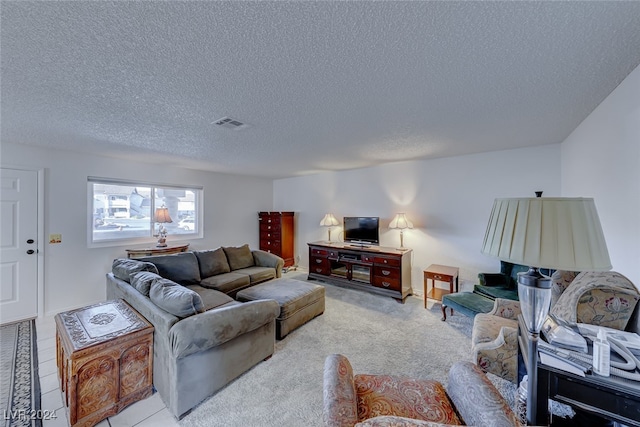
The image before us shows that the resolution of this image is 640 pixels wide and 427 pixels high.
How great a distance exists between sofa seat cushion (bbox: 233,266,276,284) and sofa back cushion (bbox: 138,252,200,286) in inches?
25.5

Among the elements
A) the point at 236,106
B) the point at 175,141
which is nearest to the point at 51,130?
the point at 175,141

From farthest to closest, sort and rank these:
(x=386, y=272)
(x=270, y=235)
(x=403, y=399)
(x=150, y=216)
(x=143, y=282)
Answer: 1. (x=270, y=235)
2. (x=150, y=216)
3. (x=386, y=272)
4. (x=143, y=282)
5. (x=403, y=399)

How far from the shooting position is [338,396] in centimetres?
102

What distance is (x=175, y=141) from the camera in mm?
2922

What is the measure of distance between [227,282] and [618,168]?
13.0 feet

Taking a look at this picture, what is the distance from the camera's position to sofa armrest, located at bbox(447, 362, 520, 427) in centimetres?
92

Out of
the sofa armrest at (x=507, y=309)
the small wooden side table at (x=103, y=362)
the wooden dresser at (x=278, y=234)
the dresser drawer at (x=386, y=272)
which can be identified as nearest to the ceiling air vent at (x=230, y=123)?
the small wooden side table at (x=103, y=362)

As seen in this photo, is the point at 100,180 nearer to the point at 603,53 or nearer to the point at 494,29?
the point at 494,29

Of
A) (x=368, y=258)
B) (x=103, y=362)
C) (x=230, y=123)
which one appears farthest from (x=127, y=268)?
(x=368, y=258)

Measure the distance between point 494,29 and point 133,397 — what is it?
10.6ft

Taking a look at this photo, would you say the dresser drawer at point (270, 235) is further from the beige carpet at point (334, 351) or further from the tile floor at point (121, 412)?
the tile floor at point (121, 412)

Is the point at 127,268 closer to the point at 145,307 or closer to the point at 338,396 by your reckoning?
the point at 145,307

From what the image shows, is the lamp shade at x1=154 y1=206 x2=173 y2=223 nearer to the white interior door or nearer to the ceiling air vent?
the white interior door

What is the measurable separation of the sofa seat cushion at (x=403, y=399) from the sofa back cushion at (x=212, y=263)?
9.41 ft
